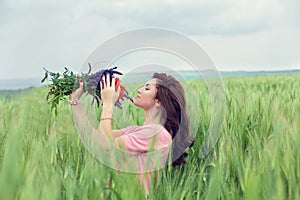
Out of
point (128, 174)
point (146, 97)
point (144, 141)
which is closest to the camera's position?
point (128, 174)

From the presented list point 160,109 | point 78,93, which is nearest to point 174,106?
point 160,109

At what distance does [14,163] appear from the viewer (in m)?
0.76

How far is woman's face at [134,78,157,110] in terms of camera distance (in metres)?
1.72

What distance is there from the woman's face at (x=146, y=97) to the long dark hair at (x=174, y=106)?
0.02 metres

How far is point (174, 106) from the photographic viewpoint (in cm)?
174

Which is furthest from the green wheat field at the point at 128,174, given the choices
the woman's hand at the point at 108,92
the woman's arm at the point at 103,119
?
the woman's hand at the point at 108,92

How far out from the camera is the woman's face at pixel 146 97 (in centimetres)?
172

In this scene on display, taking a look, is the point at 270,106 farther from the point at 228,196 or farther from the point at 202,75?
the point at 228,196

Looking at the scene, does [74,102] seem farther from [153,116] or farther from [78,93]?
[153,116]

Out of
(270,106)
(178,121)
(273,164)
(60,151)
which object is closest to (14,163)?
(273,164)

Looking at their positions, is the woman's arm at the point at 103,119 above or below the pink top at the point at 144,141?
above

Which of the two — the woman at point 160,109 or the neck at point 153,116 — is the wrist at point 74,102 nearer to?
the woman at point 160,109

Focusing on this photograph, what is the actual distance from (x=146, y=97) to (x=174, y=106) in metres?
0.11

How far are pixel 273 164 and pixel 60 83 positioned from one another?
103 centimetres
